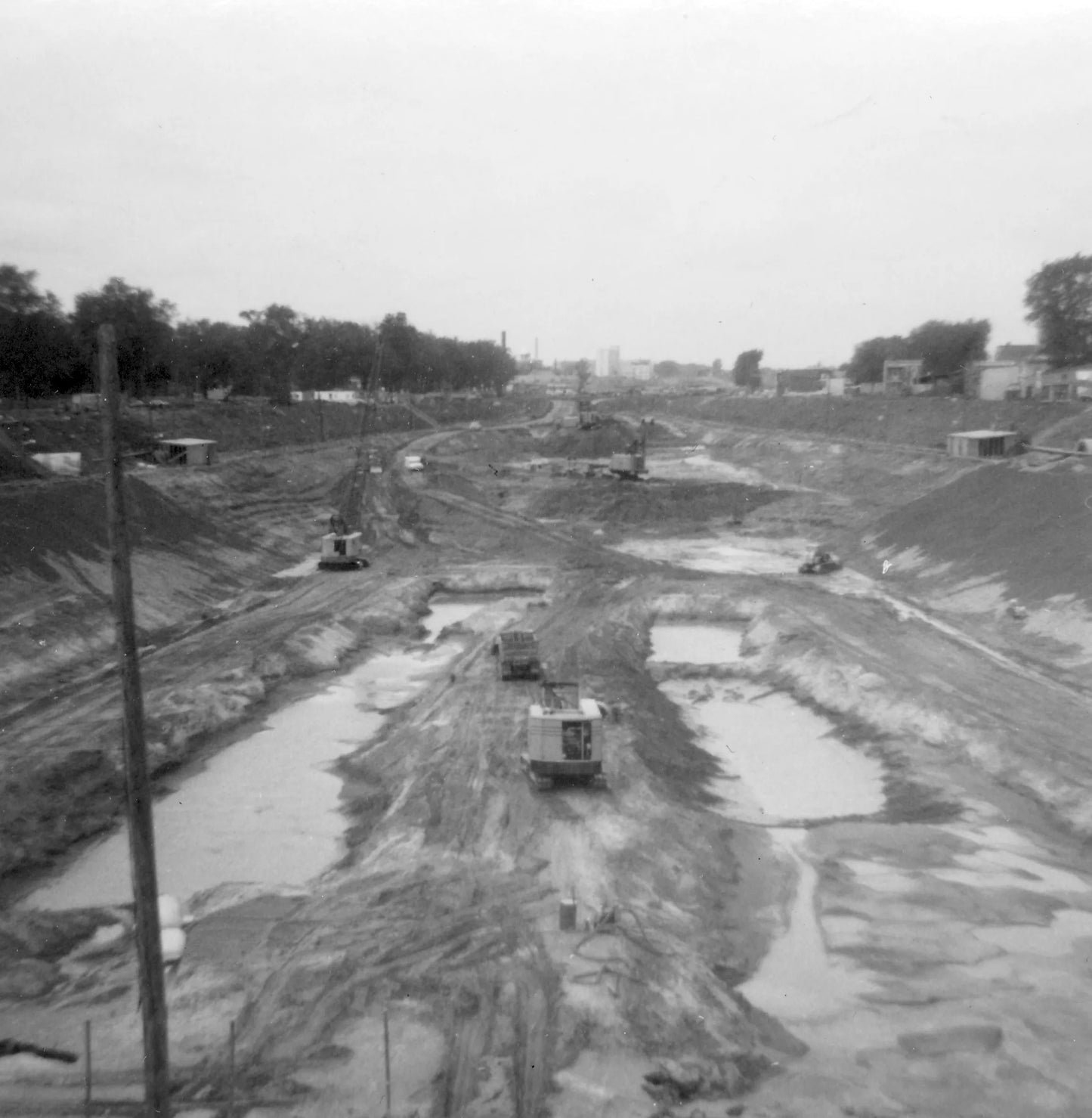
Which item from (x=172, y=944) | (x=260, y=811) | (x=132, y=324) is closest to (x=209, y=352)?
(x=132, y=324)

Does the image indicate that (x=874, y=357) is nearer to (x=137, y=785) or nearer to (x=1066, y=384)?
(x=1066, y=384)

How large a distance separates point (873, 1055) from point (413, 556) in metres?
41.6

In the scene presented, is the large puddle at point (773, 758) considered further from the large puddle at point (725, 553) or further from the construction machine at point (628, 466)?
the construction machine at point (628, 466)

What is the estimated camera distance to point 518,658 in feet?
95.0

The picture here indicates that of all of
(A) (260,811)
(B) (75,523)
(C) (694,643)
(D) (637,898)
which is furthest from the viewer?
(B) (75,523)

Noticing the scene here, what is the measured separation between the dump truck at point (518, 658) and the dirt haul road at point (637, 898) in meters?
1.09

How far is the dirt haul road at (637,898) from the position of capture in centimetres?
1216

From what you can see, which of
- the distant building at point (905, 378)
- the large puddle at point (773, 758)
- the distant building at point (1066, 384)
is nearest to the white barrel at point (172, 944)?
the large puddle at point (773, 758)

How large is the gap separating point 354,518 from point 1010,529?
116 ft

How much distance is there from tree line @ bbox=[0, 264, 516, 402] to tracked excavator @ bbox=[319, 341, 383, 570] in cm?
766

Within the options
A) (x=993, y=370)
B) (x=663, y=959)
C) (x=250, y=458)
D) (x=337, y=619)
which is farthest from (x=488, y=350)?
(x=663, y=959)

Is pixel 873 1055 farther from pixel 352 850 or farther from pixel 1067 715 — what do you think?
pixel 1067 715

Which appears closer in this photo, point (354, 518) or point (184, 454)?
point (184, 454)

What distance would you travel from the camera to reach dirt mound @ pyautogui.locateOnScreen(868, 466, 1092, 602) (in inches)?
1528
